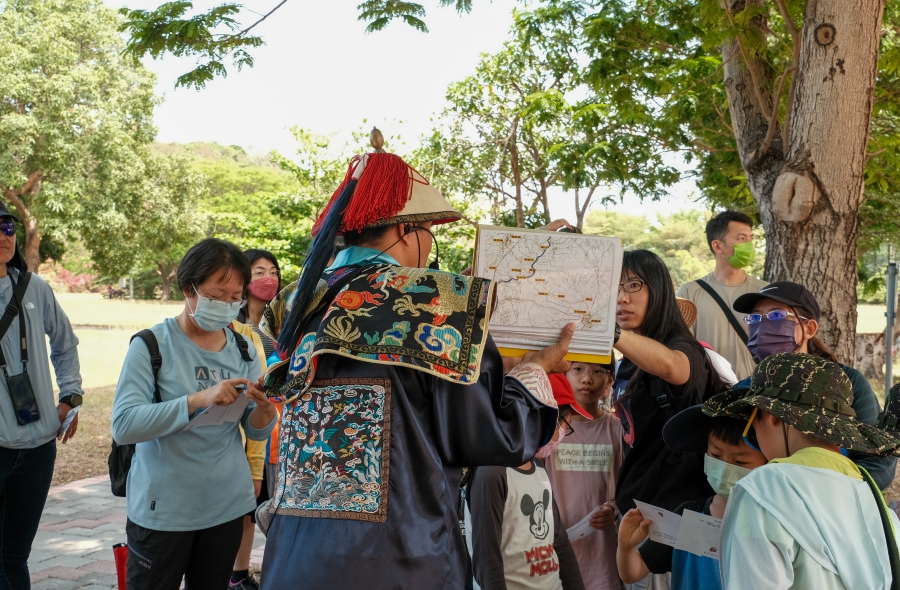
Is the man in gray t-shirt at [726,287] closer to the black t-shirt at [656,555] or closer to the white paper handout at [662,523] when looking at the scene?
the black t-shirt at [656,555]

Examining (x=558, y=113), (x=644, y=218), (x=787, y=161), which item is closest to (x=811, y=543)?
(x=787, y=161)

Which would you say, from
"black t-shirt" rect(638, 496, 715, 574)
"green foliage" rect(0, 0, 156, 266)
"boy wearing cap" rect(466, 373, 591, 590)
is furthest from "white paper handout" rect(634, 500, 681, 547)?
"green foliage" rect(0, 0, 156, 266)

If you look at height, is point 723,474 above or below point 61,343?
below

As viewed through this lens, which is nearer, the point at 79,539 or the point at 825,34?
the point at 825,34

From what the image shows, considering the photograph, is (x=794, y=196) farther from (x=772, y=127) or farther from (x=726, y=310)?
(x=726, y=310)

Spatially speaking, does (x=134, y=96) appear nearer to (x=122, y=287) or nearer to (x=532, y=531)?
(x=532, y=531)

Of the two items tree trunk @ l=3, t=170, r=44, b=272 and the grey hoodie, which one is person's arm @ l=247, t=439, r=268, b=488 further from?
tree trunk @ l=3, t=170, r=44, b=272

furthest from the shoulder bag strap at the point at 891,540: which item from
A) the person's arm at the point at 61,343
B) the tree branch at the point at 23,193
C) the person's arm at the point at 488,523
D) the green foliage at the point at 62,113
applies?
the tree branch at the point at 23,193

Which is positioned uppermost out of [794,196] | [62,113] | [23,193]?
[62,113]

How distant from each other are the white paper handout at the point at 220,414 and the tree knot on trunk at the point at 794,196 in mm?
3738

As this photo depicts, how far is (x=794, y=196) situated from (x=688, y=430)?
2983mm

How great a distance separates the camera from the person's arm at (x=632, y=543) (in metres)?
2.60

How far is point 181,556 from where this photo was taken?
311cm

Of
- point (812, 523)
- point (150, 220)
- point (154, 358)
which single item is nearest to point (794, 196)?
point (812, 523)
